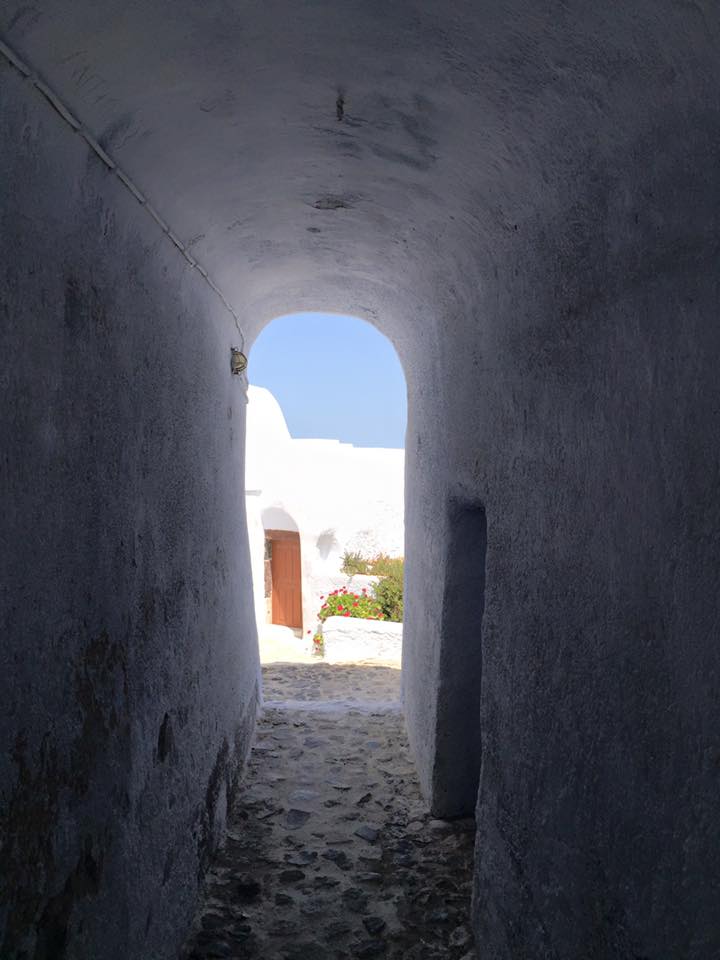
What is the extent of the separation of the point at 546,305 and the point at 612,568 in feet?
3.11

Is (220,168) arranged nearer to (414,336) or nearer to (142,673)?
(142,673)

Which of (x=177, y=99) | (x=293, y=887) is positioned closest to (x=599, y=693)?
(x=177, y=99)

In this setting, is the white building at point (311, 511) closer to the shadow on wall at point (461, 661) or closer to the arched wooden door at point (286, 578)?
the arched wooden door at point (286, 578)

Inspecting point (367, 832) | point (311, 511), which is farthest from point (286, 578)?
point (367, 832)

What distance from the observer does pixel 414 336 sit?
5.48 m

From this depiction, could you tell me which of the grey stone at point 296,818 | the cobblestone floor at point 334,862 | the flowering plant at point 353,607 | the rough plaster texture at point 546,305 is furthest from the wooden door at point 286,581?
the rough plaster texture at point 546,305

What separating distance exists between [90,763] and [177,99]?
6.07 ft

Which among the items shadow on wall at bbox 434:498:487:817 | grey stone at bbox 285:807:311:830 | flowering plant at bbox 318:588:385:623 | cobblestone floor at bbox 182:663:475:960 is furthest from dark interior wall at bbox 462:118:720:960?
flowering plant at bbox 318:588:385:623

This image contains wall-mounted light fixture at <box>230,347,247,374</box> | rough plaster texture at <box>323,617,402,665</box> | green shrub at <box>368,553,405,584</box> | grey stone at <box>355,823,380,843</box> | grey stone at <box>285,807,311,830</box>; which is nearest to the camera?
grey stone at <box>355,823,380,843</box>

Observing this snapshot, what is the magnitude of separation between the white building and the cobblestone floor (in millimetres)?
11868

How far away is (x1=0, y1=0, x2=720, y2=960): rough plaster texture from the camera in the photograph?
1.56m

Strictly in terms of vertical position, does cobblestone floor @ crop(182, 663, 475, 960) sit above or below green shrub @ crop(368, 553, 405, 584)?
below

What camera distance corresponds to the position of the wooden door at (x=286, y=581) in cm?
1897

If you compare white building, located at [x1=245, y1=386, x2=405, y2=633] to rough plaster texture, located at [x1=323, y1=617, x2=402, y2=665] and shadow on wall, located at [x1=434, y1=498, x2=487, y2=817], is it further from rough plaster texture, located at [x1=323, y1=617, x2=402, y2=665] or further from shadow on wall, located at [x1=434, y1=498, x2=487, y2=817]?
shadow on wall, located at [x1=434, y1=498, x2=487, y2=817]
